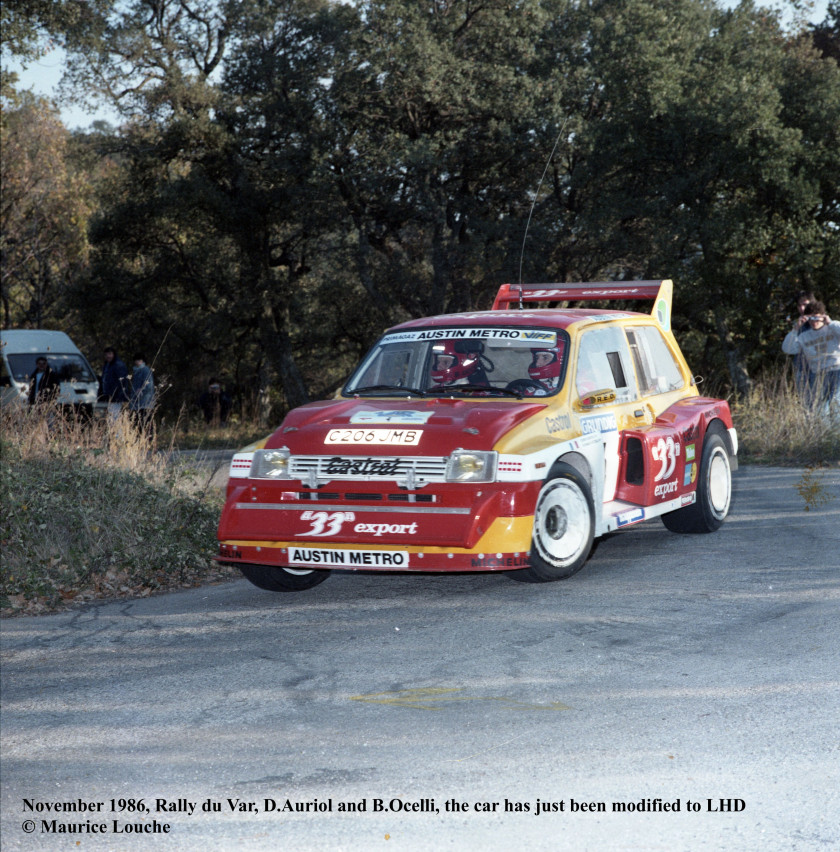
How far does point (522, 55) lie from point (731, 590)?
944 inches

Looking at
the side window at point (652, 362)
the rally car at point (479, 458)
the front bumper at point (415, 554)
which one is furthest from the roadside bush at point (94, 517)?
the side window at point (652, 362)

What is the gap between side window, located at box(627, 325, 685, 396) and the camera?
8.81 metres

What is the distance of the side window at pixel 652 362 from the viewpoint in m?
8.81

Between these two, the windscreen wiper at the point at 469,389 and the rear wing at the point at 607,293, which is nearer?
the windscreen wiper at the point at 469,389

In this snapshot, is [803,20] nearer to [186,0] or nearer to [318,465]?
[186,0]

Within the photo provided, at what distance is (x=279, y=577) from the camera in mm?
7574

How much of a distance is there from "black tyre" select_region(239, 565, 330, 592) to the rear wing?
10.5 ft

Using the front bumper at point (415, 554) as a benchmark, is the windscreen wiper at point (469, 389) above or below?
above

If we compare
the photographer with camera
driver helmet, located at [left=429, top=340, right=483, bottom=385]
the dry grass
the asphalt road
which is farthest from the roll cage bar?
the photographer with camera

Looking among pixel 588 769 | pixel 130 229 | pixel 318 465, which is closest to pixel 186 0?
pixel 130 229

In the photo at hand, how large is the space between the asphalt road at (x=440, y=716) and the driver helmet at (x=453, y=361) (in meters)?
1.48

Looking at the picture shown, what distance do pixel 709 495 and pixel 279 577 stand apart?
3644mm

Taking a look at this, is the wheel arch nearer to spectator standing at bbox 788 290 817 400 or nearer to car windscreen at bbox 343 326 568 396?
car windscreen at bbox 343 326 568 396

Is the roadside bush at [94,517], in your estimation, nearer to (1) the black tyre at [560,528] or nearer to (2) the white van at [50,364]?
(1) the black tyre at [560,528]
